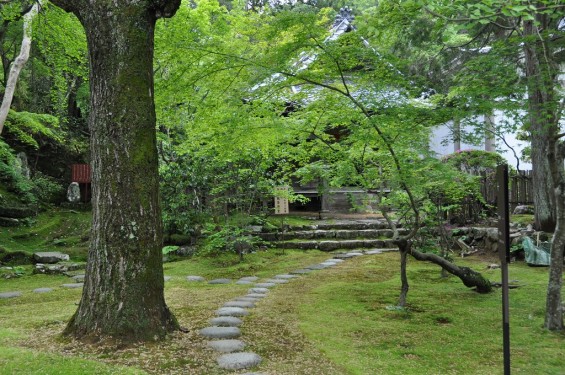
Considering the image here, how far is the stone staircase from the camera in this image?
36.9ft

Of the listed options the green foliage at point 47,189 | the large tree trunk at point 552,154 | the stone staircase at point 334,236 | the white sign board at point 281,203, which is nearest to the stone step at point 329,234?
the stone staircase at point 334,236

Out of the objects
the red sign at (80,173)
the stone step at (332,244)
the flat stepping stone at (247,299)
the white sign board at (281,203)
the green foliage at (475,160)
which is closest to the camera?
the flat stepping stone at (247,299)

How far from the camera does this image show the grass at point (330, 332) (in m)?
3.21

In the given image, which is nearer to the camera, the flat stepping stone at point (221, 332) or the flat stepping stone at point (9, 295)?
the flat stepping stone at point (221, 332)

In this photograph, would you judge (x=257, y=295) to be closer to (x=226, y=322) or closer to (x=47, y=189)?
(x=226, y=322)

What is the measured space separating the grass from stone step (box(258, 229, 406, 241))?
4158mm

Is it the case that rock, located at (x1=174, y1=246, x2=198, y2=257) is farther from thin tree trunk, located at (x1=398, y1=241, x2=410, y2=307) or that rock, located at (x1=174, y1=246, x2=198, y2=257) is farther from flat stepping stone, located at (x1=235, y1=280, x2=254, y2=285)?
thin tree trunk, located at (x1=398, y1=241, x2=410, y2=307)

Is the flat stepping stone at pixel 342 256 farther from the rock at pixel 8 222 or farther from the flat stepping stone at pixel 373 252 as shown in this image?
the rock at pixel 8 222

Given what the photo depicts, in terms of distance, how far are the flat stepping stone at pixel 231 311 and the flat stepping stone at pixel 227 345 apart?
1.10 m

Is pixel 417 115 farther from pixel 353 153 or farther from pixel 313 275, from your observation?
pixel 313 275

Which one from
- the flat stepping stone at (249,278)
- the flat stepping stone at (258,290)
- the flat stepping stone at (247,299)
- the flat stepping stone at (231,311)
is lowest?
the flat stepping stone at (249,278)

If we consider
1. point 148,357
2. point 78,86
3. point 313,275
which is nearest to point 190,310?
point 148,357

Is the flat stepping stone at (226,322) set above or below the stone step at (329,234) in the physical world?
below

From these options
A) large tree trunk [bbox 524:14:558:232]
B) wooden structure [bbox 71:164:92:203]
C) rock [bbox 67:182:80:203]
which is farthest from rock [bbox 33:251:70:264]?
large tree trunk [bbox 524:14:558:232]
